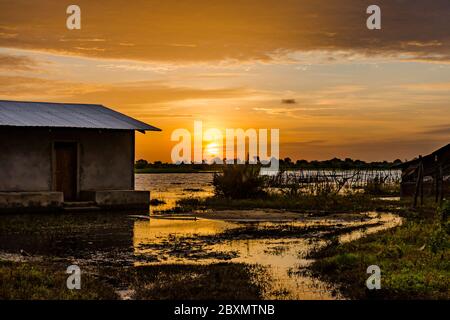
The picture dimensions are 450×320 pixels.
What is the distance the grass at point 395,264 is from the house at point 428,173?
1169cm

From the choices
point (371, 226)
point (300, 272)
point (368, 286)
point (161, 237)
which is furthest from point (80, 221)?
point (368, 286)

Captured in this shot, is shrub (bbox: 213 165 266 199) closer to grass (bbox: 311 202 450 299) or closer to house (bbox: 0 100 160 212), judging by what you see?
house (bbox: 0 100 160 212)

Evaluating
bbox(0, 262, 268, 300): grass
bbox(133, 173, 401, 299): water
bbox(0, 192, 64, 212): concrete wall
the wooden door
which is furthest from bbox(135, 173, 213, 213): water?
bbox(0, 262, 268, 300): grass

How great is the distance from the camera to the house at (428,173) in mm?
29172

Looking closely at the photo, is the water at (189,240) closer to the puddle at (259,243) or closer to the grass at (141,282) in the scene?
the puddle at (259,243)

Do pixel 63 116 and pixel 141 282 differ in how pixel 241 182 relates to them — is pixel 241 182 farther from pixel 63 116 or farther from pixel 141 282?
pixel 141 282

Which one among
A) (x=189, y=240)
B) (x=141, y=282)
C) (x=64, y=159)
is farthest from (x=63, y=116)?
(x=141, y=282)

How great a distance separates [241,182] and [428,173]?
29.5 ft

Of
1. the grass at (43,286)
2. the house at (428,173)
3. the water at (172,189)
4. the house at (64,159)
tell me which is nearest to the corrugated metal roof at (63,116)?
the house at (64,159)

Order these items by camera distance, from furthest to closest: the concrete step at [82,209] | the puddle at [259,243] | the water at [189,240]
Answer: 1. the concrete step at [82,209]
2. the water at [189,240]
3. the puddle at [259,243]

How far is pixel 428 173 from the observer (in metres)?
30.6

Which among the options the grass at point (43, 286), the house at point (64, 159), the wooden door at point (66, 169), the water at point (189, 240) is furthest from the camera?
the wooden door at point (66, 169)

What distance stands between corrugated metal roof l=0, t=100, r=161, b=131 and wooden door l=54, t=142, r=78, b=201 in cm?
112

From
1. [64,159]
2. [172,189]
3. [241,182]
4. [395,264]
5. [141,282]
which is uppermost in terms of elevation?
[64,159]
